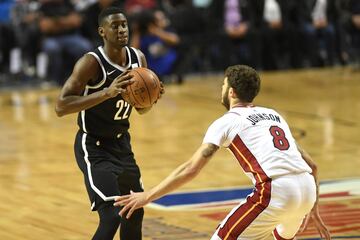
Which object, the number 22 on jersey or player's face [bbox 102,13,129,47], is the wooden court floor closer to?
the number 22 on jersey

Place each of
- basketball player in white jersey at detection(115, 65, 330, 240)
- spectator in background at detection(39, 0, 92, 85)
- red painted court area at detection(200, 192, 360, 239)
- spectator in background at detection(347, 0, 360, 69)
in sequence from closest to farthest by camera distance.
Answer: basketball player in white jersey at detection(115, 65, 330, 240), red painted court area at detection(200, 192, 360, 239), spectator in background at detection(39, 0, 92, 85), spectator in background at detection(347, 0, 360, 69)

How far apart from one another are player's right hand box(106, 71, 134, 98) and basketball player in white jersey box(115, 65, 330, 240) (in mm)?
710

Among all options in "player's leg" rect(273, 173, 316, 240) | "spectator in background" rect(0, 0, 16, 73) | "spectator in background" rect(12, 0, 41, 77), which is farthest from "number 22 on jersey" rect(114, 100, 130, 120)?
"spectator in background" rect(0, 0, 16, 73)

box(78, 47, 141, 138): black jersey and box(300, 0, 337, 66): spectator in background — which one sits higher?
box(78, 47, 141, 138): black jersey

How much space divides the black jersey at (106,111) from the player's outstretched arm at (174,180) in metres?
1.02

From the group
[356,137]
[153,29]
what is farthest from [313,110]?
[153,29]

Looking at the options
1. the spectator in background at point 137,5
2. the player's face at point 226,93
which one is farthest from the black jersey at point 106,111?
the spectator in background at point 137,5

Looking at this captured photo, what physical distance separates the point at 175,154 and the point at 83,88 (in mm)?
5083

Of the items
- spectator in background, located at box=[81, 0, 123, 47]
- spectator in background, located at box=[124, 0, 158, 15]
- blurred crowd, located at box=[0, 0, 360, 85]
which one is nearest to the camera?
blurred crowd, located at box=[0, 0, 360, 85]

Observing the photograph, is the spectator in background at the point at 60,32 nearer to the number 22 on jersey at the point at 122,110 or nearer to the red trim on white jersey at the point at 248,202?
the number 22 on jersey at the point at 122,110

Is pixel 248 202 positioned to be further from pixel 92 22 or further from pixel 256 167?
pixel 92 22

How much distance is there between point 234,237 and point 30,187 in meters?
4.55

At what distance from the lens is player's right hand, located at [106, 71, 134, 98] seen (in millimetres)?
5980

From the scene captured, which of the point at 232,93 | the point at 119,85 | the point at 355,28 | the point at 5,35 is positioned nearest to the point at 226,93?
the point at 232,93
